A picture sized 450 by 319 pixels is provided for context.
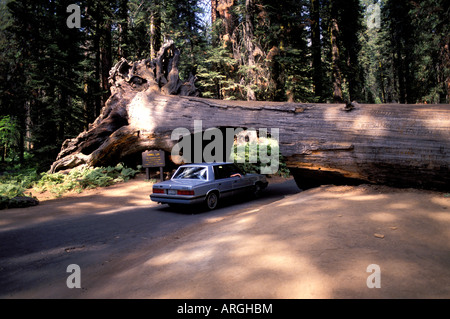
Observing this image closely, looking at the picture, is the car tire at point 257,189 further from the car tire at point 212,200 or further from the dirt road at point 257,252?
the dirt road at point 257,252

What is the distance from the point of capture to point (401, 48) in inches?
1057

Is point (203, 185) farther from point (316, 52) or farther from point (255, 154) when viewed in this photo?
point (316, 52)

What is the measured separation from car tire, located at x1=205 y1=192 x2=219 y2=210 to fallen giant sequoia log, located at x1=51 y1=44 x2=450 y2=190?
270 centimetres

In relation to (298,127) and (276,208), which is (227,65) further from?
(276,208)

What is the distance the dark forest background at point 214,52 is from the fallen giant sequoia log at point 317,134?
6386 mm

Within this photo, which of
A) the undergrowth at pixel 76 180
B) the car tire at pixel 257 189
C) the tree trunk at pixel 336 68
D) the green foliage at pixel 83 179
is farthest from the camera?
the tree trunk at pixel 336 68

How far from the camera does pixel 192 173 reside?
884cm

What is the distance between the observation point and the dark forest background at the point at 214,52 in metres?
16.9

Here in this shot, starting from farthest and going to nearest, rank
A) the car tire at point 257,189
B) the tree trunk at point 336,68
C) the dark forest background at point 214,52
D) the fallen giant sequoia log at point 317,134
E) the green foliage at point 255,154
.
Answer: the tree trunk at point 336,68, the dark forest background at point 214,52, the green foliage at point 255,154, the car tire at point 257,189, the fallen giant sequoia log at point 317,134

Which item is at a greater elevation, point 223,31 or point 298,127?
point 223,31

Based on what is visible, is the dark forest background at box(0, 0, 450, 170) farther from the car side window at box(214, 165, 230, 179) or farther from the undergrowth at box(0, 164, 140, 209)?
the car side window at box(214, 165, 230, 179)

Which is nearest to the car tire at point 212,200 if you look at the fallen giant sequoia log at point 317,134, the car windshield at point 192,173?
the car windshield at point 192,173

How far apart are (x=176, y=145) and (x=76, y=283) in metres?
8.93
